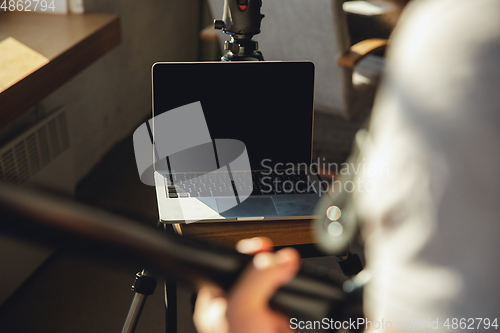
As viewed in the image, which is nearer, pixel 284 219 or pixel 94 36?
pixel 284 219

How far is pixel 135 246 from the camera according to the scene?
20cm

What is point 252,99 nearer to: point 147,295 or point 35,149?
point 147,295

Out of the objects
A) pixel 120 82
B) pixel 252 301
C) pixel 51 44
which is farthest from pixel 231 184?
pixel 120 82

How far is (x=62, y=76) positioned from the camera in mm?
1330

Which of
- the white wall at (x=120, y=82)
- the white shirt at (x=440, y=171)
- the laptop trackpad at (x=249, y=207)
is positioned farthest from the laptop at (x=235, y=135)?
the white wall at (x=120, y=82)

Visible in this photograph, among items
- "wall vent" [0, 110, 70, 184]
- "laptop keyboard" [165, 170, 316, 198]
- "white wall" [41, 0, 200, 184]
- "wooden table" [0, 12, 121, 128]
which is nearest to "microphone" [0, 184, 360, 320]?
"laptop keyboard" [165, 170, 316, 198]

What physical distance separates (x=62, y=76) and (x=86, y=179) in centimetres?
82

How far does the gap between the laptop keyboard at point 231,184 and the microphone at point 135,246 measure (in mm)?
693

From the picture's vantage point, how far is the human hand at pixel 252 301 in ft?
0.85

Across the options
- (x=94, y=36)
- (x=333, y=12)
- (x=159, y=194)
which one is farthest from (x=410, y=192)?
(x=333, y=12)

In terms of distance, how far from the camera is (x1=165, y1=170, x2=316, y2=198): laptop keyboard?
3.12 ft

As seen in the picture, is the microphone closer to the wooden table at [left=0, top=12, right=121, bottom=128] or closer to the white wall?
the wooden table at [left=0, top=12, right=121, bottom=128]

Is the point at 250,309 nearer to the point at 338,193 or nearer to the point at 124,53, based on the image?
the point at 338,193

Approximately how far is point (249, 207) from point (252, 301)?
0.65m
